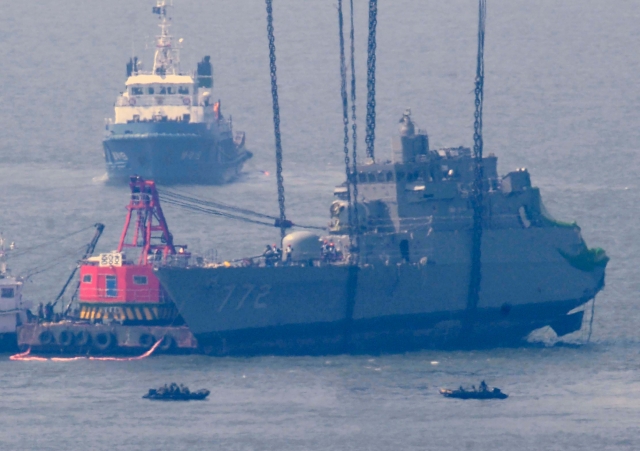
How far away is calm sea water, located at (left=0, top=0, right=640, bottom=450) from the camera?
244 ft

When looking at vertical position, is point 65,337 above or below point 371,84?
below

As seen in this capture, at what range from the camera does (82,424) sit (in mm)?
74500

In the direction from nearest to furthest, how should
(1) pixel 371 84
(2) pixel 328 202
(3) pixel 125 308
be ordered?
(3) pixel 125 308 → (1) pixel 371 84 → (2) pixel 328 202

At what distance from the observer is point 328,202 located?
117 meters

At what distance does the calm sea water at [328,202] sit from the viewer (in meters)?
74.5

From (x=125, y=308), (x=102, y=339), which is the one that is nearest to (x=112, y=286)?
(x=125, y=308)

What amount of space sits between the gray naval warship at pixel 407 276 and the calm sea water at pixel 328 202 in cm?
176

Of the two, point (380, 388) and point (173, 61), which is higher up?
point (173, 61)

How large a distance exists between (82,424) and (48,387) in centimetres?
580

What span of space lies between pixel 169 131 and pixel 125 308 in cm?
5065

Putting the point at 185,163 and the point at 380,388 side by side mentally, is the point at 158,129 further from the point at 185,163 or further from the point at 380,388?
the point at 380,388

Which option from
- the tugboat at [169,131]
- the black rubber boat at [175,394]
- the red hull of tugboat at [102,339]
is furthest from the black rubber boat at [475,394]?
the tugboat at [169,131]

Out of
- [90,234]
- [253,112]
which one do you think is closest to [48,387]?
[90,234]

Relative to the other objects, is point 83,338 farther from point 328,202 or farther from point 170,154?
point 170,154
